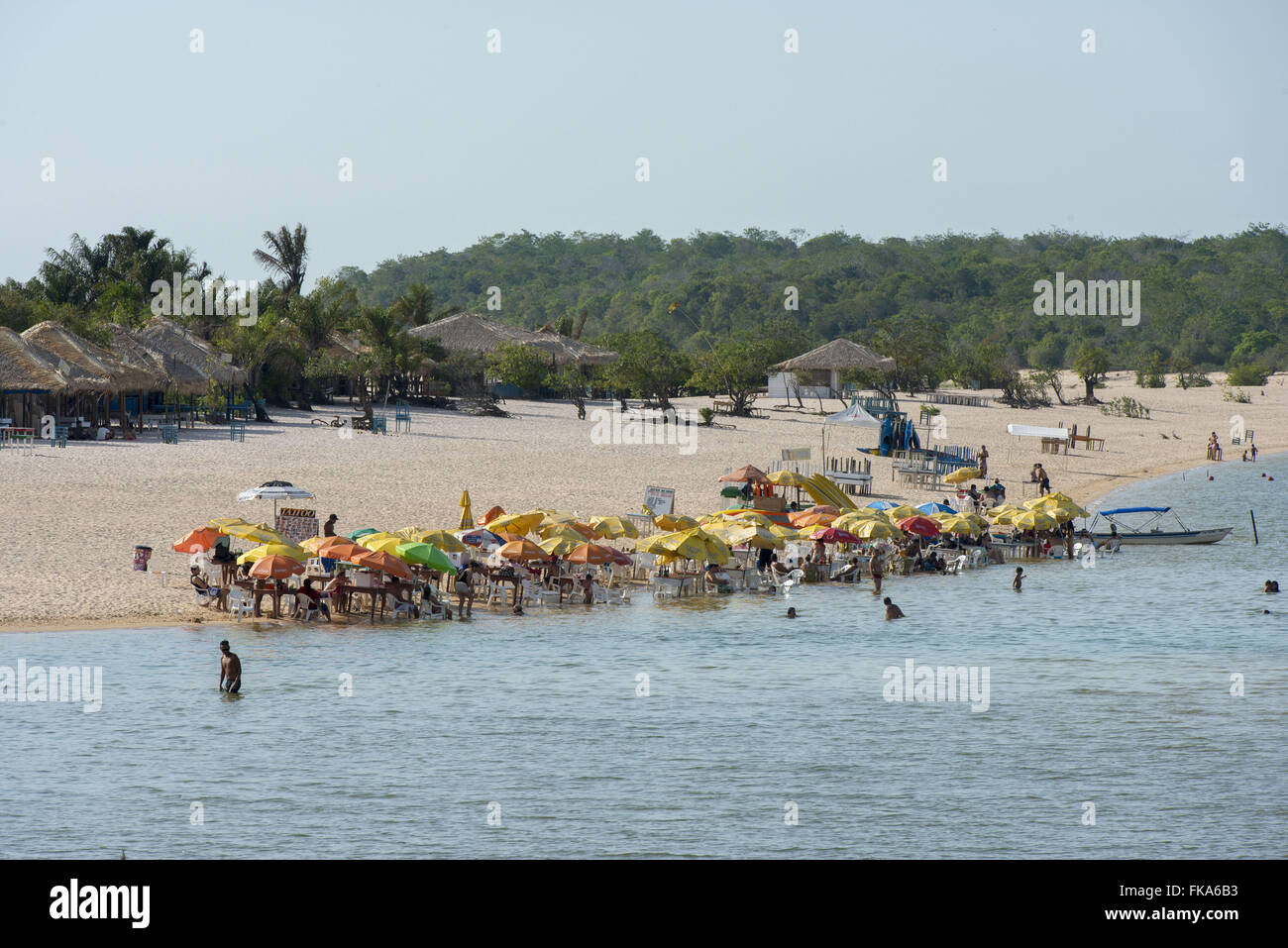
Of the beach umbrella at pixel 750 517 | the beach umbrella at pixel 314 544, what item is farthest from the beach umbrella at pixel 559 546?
A: the beach umbrella at pixel 750 517

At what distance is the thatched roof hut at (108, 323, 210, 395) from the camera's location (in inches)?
1582

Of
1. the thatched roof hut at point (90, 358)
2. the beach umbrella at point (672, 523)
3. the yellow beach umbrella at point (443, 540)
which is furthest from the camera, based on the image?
the thatched roof hut at point (90, 358)

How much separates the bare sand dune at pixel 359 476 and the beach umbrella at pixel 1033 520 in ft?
17.1

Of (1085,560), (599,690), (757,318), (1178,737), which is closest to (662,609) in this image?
(599,690)

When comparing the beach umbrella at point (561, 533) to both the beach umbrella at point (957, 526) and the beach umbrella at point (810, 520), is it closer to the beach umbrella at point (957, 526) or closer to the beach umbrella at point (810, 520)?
the beach umbrella at point (810, 520)

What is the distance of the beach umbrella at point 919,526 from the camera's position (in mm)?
23672

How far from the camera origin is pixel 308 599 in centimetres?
1733

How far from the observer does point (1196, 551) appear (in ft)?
93.2

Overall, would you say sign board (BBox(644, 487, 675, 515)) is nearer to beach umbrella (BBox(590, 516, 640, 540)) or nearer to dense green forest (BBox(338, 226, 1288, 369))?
beach umbrella (BBox(590, 516, 640, 540))

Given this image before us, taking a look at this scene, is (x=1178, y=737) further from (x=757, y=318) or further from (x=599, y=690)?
(x=757, y=318)

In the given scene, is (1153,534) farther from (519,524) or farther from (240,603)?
(240,603)

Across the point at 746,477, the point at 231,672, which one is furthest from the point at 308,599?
the point at 746,477

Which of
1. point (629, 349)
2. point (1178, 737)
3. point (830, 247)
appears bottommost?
point (1178, 737)

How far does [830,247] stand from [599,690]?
148 metres
